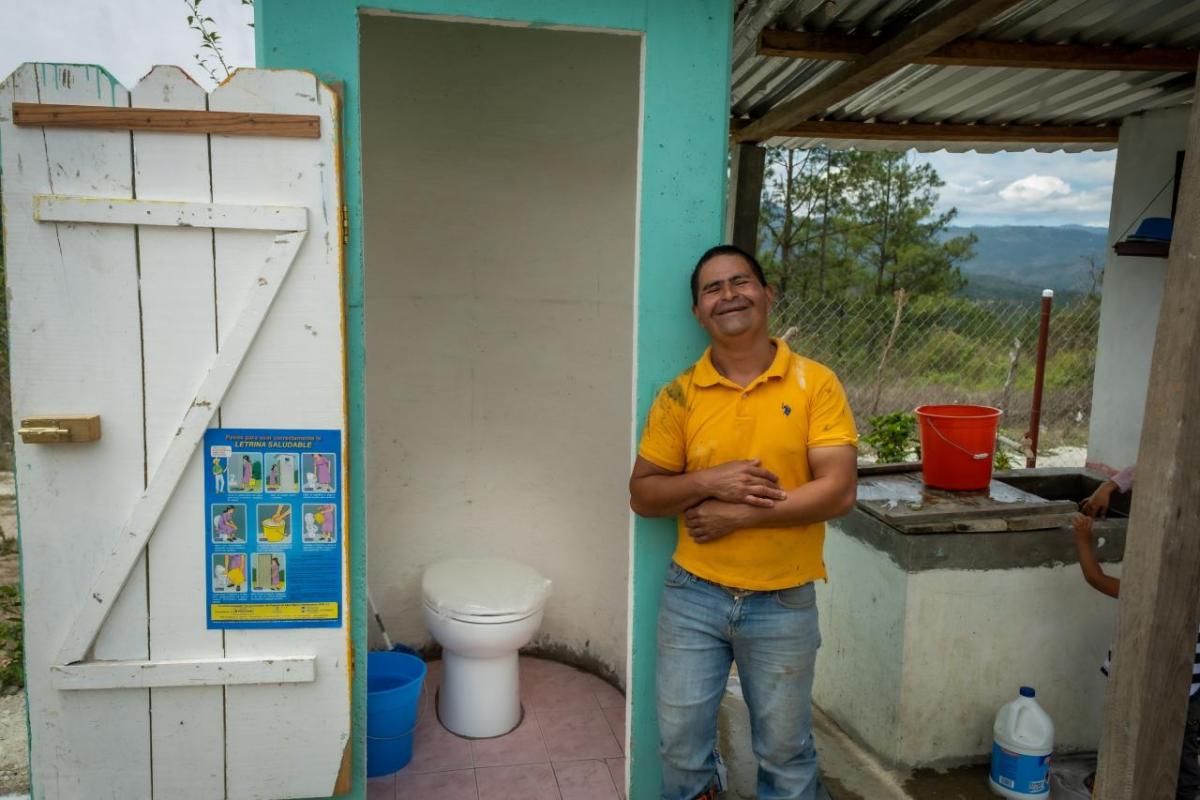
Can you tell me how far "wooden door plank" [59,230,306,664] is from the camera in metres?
2.17

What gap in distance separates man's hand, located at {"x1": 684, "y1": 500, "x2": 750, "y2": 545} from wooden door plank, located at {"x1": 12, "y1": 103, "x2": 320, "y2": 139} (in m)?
1.38

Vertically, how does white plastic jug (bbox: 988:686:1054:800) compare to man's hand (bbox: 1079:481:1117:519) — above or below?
below

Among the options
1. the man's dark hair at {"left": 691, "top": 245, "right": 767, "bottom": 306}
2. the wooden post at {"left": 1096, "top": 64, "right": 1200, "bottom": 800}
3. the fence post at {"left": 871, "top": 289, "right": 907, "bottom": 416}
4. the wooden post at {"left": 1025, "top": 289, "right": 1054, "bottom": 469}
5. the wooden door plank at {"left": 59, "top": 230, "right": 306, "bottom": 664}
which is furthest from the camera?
the fence post at {"left": 871, "top": 289, "right": 907, "bottom": 416}

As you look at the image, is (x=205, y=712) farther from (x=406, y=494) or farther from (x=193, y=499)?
(x=406, y=494)

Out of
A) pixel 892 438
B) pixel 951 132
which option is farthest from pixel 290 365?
pixel 951 132

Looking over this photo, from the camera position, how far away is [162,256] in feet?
7.01

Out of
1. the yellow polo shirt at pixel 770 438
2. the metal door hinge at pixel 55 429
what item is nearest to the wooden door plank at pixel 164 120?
the metal door hinge at pixel 55 429

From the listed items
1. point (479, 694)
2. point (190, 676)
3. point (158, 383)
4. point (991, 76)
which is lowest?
point (479, 694)

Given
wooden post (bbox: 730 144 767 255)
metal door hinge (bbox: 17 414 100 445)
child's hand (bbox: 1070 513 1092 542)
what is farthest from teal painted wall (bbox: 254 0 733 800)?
wooden post (bbox: 730 144 767 255)

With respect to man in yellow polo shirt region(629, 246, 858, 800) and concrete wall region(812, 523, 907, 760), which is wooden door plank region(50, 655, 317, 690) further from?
concrete wall region(812, 523, 907, 760)

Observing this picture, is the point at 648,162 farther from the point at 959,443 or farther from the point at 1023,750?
the point at 1023,750

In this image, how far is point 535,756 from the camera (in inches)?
126

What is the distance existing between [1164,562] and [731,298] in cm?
118

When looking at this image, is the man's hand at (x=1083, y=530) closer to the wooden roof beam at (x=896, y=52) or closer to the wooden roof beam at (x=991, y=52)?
the wooden roof beam at (x=896, y=52)
